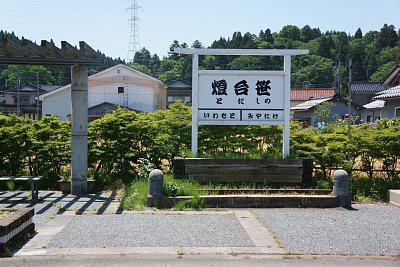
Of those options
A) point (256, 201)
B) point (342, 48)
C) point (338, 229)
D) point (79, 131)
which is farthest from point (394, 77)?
point (342, 48)

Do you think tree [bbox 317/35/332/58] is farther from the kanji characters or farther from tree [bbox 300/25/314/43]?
the kanji characters

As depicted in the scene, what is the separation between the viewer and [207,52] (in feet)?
37.8

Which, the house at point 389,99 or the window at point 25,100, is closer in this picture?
the house at point 389,99

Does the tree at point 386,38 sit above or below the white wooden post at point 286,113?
above

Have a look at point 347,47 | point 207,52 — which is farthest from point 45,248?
point 347,47

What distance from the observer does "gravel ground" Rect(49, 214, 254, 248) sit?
654 cm

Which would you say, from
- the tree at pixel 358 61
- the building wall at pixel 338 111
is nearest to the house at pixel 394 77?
the building wall at pixel 338 111

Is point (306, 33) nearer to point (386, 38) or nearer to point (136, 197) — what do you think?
point (386, 38)

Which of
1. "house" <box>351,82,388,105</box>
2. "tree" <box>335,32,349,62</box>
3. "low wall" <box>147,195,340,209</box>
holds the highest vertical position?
"tree" <box>335,32,349,62</box>

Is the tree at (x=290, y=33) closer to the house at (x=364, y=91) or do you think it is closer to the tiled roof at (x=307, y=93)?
the tiled roof at (x=307, y=93)

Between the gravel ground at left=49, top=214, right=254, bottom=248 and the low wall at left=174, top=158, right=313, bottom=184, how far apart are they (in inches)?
94.6

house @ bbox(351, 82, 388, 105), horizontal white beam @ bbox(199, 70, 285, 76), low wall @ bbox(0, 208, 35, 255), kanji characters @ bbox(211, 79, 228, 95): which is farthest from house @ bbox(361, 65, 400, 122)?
low wall @ bbox(0, 208, 35, 255)

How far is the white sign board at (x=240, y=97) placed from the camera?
11.4m

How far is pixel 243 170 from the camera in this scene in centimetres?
1084
